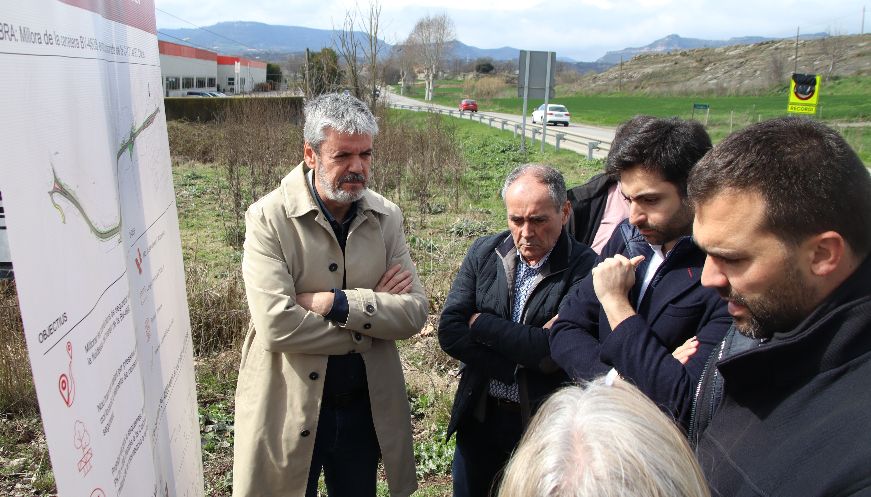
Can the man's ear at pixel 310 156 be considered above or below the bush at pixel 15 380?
above

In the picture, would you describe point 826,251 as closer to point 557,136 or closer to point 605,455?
point 605,455

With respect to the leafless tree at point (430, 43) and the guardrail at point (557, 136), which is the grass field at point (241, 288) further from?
the leafless tree at point (430, 43)

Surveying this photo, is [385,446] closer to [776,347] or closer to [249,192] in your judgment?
[776,347]

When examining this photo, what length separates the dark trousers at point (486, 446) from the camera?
2.84 meters

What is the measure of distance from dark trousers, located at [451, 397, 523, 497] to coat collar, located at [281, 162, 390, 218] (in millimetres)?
1002

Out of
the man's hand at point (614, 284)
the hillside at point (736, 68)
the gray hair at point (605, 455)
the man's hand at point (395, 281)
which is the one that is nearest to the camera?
the gray hair at point (605, 455)

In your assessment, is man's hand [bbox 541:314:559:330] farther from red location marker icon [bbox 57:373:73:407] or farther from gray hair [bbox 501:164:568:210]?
red location marker icon [bbox 57:373:73:407]

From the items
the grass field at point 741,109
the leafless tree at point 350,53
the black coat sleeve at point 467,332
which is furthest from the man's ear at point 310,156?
the grass field at point 741,109

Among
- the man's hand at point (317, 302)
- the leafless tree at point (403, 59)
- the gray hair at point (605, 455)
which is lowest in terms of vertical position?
A: the man's hand at point (317, 302)

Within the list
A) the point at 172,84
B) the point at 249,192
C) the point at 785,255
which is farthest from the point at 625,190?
the point at 172,84

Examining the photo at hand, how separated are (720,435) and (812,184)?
606mm

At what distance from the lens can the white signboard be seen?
1284 mm

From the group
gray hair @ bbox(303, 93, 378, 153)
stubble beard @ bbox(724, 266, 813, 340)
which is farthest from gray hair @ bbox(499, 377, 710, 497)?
gray hair @ bbox(303, 93, 378, 153)

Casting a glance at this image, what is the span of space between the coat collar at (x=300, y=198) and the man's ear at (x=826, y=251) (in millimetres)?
1844
